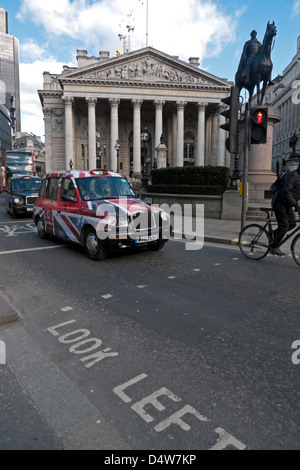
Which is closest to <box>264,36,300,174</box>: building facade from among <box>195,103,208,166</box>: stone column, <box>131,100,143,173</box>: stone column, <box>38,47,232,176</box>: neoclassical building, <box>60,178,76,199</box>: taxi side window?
<box>195,103,208,166</box>: stone column

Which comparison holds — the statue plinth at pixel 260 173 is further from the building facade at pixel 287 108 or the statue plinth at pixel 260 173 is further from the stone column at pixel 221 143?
the building facade at pixel 287 108

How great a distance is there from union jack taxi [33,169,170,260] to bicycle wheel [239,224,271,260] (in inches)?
70.5

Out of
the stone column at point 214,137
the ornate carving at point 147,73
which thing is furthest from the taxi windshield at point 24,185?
the stone column at point 214,137

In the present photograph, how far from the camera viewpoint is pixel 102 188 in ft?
27.2

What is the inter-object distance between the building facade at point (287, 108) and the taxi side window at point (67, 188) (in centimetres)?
6061

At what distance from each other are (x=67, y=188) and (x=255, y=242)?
474 centimetres

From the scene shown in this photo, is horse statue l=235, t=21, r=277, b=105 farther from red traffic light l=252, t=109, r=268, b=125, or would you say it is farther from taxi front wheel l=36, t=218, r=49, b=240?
taxi front wheel l=36, t=218, r=49, b=240

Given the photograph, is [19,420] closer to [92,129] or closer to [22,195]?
[22,195]

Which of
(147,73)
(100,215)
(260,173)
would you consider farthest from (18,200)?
(147,73)

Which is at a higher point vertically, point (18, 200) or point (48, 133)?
point (48, 133)

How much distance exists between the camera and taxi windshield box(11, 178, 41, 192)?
55.6 feet

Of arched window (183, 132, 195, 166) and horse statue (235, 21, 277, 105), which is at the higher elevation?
arched window (183, 132, 195, 166)
